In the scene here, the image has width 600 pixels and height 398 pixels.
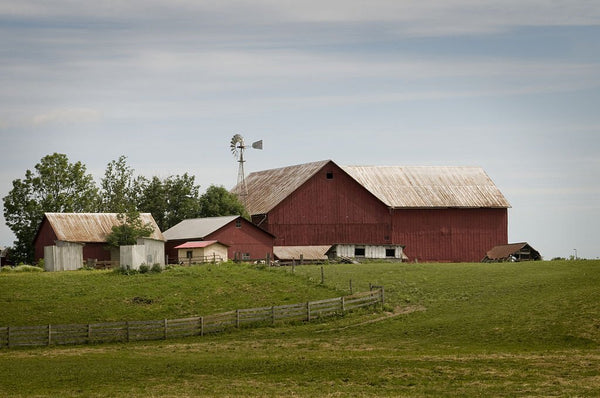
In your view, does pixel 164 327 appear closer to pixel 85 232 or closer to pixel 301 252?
pixel 85 232

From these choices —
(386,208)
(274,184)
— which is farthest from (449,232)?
(274,184)

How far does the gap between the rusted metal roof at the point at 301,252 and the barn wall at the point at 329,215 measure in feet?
2.89

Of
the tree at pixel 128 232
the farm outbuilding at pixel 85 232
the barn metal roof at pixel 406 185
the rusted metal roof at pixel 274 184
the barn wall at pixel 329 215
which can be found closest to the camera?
the tree at pixel 128 232

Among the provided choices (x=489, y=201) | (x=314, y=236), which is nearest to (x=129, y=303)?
(x=314, y=236)

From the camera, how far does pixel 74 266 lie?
71.8 meters

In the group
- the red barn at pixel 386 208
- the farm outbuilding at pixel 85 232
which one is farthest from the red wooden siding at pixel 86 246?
the red barn at pixel 386 208

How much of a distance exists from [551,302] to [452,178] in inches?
1978

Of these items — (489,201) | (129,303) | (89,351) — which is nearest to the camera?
(89,351)

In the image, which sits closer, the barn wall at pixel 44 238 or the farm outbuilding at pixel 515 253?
the barn wall at pixel 44 238

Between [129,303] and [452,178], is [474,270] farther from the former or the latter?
[452,178]

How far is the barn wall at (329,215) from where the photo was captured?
89.2 m

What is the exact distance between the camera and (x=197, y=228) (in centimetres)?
8538

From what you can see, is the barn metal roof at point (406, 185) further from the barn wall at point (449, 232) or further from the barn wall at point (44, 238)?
the barn wall at point (44, 238)

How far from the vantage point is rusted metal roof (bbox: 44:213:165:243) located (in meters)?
79.8
